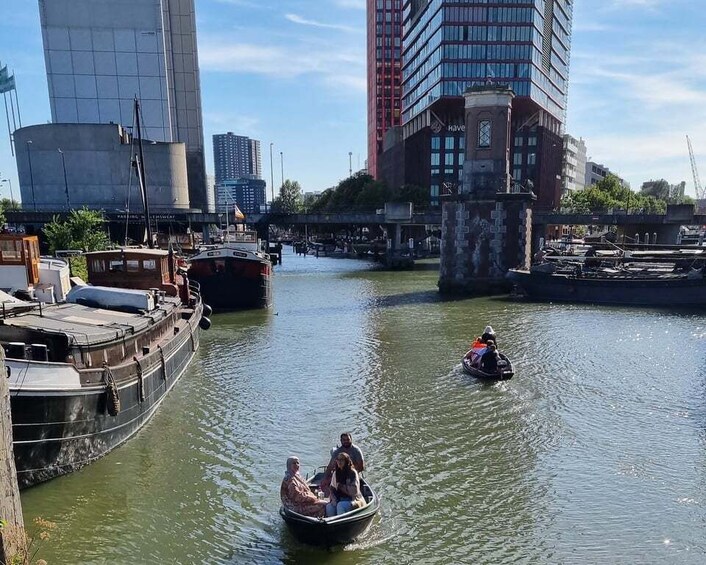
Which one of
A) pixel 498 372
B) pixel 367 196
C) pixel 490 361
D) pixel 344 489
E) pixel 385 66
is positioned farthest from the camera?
pixel 385 66

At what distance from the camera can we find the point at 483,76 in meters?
106

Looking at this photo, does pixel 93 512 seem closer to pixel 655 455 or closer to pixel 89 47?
pixel 655 455

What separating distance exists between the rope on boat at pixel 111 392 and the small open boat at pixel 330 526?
20.7 feet

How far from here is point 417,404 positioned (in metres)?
20.0

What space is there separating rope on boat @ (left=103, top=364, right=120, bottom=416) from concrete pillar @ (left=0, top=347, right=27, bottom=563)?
197 inches

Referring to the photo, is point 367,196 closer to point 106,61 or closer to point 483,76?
point 483,76

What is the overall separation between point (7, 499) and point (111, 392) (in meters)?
5.65

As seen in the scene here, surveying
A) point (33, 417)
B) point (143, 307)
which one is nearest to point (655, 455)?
point (33, 417)

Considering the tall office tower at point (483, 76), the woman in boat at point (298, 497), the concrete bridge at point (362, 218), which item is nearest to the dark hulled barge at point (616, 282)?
the concrete bridge at point (362, 218)

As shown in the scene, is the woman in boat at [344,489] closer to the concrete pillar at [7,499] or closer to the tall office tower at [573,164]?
the concrete pillar at [7,499]

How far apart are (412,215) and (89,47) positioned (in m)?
63.5

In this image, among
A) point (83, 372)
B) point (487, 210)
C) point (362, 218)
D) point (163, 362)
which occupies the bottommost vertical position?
point (163, 362)

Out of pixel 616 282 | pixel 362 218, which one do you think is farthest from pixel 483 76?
pixel 616 282

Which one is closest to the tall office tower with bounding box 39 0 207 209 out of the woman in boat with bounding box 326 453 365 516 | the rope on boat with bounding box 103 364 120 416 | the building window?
the building window
